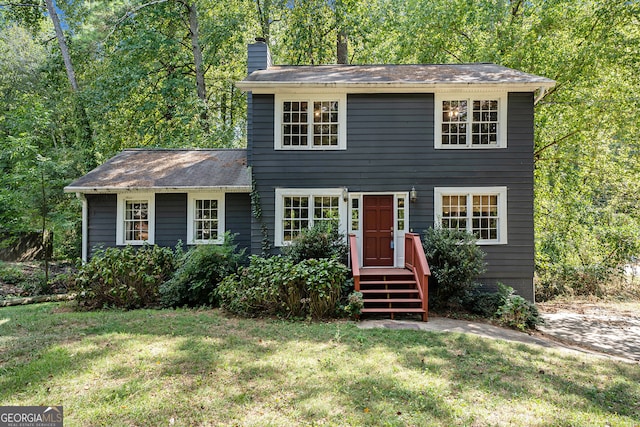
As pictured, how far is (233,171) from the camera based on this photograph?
35.8ft

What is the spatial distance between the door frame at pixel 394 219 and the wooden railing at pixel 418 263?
243mm

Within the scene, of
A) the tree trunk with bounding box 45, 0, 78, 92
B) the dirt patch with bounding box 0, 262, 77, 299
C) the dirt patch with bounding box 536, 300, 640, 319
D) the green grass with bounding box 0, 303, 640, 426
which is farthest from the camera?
the tree trunk with bounding box 45, 0, 78, 92

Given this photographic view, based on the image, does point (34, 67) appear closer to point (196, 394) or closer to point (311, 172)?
point (311, 172)

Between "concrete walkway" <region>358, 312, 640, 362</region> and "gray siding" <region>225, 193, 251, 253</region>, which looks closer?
"concrete walkway" <region>358, 312, 640, 362</region>

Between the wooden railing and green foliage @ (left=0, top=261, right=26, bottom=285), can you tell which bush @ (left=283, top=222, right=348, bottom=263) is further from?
green foliage @ (left=0, top=261, right=26, bottom=285)

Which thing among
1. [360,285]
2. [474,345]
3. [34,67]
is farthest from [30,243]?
[474,345]

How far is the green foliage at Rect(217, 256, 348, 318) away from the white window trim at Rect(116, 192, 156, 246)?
4.01m

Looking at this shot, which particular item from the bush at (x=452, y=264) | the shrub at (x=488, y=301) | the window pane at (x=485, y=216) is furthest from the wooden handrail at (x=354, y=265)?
the window pane at (x=485, y=216)

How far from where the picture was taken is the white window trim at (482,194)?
31.0 ft

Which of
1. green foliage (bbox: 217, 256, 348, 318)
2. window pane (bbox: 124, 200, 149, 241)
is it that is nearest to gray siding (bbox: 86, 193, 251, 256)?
window pane (bbox: 124, 200, 149, 241)

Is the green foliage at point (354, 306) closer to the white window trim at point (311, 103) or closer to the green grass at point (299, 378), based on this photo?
the green grass at point (299, 378)

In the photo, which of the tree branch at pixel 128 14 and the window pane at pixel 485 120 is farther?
the tree branch at pixel 128 14

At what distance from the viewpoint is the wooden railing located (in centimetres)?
772

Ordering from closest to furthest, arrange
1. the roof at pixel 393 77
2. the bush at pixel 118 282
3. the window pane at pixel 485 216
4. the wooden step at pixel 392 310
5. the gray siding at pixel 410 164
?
the wooden step at pixel 392 310 < the bush at pixel 118 282 < the roof at pixel 393 77 < the gray siding at pixel 410 164 < the window pane at pixel 485 216
